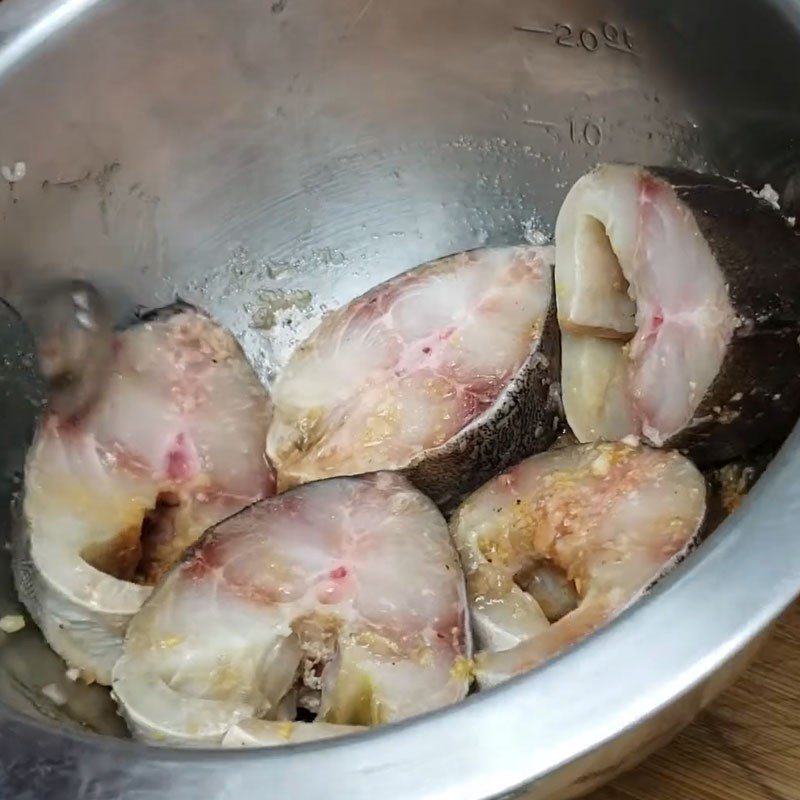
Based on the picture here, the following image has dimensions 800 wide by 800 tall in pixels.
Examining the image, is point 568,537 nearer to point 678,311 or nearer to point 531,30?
point 678,311

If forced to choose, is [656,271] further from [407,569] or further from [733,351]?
[407,569]

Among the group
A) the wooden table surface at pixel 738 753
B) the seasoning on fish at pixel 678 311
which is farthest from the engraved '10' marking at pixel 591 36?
the wooden table surface at pixel 738 753

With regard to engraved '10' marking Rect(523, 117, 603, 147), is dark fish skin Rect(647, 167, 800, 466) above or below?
below

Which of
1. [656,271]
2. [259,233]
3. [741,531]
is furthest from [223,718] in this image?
[259,233]

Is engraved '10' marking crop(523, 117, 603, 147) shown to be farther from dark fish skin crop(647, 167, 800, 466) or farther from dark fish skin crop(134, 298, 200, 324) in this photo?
dark fish skin crop(134, 298, 200, 324)

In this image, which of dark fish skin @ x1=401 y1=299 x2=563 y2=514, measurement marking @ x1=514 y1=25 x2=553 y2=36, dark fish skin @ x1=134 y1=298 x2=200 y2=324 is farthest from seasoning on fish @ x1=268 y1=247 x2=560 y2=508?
measurement marking @ x1=514 y1=25 x2=553 y2=36

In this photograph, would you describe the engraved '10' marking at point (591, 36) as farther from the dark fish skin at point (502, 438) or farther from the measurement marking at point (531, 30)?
the dark fish skin at point (502, 438)

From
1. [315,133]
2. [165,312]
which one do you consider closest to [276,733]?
[165,312]
